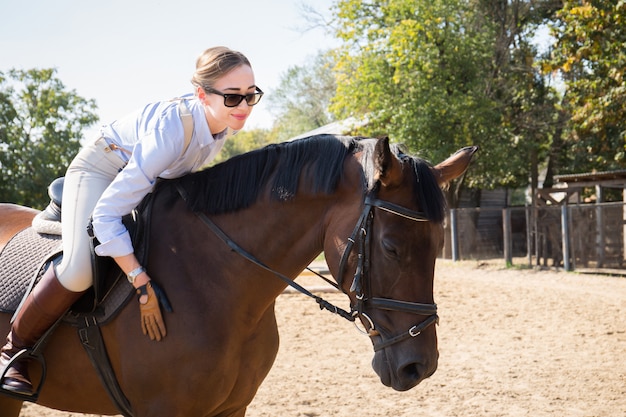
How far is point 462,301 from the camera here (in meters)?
11.7

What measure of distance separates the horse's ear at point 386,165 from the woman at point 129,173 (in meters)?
0.77

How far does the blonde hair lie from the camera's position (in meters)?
2.71

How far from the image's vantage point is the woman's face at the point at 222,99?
2.71 m

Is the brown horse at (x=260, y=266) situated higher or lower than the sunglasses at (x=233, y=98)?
lower

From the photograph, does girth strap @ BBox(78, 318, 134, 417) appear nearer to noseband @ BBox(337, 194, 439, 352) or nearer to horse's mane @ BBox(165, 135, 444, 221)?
horse's mane @ BBox(165, 135, 444, 221)

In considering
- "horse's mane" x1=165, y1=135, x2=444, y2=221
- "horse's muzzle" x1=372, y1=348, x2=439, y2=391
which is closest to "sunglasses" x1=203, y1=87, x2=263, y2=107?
"horse's mane" x1=165, y1=135, x2=444, y2=221

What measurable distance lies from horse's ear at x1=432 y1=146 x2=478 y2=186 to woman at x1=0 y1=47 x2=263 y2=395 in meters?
1.00

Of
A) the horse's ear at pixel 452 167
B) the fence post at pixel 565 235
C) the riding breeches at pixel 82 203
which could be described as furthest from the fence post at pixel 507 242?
the riding breeches at pixel 82 203

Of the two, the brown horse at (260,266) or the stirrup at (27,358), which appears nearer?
the brown horse at (260,266)

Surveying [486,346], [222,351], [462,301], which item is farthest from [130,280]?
[462,301]

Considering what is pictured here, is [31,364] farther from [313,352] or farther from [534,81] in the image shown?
[534,81]

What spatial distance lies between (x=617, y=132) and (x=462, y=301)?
12.5 meters

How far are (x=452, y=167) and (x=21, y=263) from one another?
2381 millimetres

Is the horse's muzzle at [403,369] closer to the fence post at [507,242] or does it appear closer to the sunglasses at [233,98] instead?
the sunglasses at [233,98]
